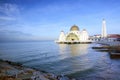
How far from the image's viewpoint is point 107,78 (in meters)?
15.4

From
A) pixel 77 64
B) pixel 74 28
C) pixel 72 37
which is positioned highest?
pixel 74 28

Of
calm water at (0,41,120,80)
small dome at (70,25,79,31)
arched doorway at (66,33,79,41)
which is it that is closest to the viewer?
calm water at (0,41,120,80)

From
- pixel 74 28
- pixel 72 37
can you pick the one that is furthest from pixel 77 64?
pixel 74 28

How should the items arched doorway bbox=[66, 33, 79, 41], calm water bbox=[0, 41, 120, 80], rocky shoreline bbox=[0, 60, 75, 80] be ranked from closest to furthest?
1. rocky shoreline bbox=[0, 60, 75, 80]
2. calm water bbox=[0, 41, 120, 80]
3. arched doorway bbox=[66, 33, 79, 41]

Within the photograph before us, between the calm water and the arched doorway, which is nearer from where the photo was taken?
the calm water

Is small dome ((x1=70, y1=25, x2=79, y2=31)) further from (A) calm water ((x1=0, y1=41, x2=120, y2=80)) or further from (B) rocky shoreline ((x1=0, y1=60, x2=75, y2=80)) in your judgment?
(B) rocky shoreline ((x1=0, y1=60, x2=75, y2=80))

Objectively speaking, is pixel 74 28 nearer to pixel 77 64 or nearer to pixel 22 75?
pixel 77 64

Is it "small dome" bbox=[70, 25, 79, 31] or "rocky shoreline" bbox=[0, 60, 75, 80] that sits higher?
"small dome" bbox=[70, 25, 79, 31]

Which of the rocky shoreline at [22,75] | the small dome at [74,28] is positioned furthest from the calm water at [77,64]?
the small dome at [74,28]

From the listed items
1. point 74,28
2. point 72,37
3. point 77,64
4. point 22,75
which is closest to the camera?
point 22,75

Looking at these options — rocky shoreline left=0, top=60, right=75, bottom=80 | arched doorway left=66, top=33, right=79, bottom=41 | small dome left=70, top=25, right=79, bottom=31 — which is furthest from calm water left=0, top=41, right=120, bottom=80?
small dome left=70, top=25, right=79, bottom=31

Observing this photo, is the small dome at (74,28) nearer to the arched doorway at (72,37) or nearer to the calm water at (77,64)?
the arched doorway at (72,37)

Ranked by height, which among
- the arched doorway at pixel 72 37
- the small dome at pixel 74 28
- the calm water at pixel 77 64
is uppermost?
the small dome at pixel 74 28

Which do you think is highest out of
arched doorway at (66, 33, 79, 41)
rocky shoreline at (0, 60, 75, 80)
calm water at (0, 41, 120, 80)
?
arched doorway at (66, 33, 79, 41)
